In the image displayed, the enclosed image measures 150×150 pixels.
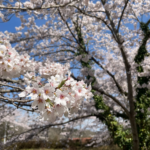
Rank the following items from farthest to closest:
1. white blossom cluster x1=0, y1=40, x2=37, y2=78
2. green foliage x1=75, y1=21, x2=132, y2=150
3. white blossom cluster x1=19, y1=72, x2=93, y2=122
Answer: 1. green foliage x1=75, y1=21, x2=132, y2=150
2. white blossom cluster x1=0, y1=40, x2=37, y2=78
3. white blossom cluster x1=19, y1=72, x2=93, y2=122

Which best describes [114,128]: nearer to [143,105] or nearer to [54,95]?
[143,105]

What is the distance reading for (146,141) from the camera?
5.04m

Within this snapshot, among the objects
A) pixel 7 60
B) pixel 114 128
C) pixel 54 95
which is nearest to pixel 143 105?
pixel 114 128

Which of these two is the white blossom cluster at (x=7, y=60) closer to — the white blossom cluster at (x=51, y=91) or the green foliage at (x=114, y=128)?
the white blossom cluster at (x=51, y=91)

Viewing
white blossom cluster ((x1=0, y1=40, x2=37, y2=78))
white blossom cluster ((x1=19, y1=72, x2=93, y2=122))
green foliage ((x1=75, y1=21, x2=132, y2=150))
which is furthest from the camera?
green foliage ((x1=75, y1=21, x2=132, y2=150))

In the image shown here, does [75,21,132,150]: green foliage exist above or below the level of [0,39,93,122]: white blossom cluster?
below

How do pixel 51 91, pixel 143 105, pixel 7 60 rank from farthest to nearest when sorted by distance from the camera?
pixel 143 105
pixel 7 60
pixel 51 91

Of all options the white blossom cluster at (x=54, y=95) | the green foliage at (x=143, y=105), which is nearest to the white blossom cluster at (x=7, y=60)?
the white blossom cluster at (x=54, y=95)

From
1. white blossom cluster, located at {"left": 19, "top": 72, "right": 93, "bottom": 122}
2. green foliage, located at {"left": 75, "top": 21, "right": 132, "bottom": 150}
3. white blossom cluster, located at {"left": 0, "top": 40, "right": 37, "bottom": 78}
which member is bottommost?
green foliage, located at {"left": 75, "top": 21, "right": 132, "bottom": 150}

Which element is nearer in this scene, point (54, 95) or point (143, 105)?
point (54, 95)

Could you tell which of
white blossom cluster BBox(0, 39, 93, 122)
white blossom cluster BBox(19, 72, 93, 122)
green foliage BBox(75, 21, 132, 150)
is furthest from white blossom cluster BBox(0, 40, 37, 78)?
green foliage BBox(75, 21, 132, 150)

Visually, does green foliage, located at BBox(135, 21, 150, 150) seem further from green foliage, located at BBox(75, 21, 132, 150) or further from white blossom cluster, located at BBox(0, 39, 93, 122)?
white blossom cluster, located at BBox(0, 39, 93, 122)

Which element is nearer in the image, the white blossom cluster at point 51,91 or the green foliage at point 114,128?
the white blossom cluster at point 51,91

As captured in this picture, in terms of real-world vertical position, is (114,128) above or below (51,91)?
below
